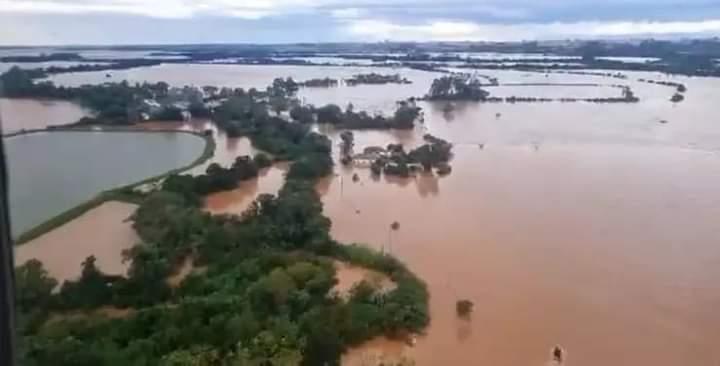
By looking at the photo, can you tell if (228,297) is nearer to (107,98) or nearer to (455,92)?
(107,98)

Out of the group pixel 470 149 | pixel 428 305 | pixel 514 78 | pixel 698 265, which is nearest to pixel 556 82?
pixel 514 78

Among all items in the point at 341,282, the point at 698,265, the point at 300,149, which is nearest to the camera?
the point at 341,282

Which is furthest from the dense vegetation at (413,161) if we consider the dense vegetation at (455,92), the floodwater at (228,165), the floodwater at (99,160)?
the dense vegetation at (455,92)

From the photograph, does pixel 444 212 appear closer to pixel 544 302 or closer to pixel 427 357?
pixel 544 302

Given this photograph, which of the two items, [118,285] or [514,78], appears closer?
[118,285]

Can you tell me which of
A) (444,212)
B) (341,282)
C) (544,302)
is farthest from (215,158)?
(544,302)

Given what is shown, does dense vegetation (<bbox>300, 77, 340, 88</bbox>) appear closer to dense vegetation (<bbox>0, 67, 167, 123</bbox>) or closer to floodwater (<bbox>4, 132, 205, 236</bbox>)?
dense vegetation (<bbox>0, 67, 167, 123</bbox>)

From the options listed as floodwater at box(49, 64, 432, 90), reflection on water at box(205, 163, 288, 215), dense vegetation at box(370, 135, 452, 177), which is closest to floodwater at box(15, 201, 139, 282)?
reflection on water at box(205, 163, 288, 215)

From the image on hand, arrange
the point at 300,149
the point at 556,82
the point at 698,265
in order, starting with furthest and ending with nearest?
the point at 556,82
the point at 300,149
the point at 698,265
